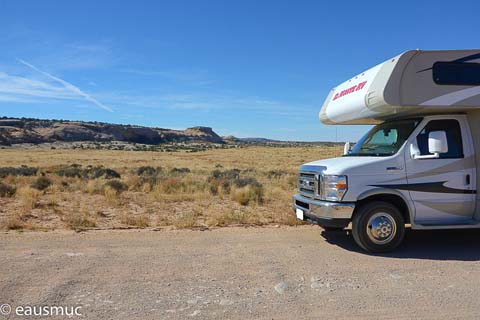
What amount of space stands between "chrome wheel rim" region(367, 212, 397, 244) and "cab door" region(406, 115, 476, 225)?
1.44 feet

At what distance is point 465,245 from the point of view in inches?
294

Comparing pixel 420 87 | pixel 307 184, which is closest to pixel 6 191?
pixel 307 184

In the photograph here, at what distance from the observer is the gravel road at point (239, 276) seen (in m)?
4.61

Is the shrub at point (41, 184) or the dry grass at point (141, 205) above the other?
the shrub at point (41, 184)

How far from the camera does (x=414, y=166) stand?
22.7ft

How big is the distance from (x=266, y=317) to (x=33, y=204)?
32.1ft

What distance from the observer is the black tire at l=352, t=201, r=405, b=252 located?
6859 millimetres

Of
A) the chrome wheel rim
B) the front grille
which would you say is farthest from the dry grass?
the chrome wheel rim

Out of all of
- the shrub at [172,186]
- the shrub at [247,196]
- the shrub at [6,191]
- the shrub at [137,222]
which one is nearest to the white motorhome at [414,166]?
the shrub at [137,222]

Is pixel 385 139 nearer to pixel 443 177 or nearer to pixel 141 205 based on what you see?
pixel 443 177

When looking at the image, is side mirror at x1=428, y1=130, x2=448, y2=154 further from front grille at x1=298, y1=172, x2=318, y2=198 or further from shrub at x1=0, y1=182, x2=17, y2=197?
shrub at x1=0, y1=182, x2=17, y2=197

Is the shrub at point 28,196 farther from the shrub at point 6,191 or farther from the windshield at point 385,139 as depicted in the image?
the windshield at point 385,139

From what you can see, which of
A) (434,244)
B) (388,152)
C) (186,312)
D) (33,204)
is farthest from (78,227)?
(434,244)

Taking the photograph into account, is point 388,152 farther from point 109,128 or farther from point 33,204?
point 109,128
